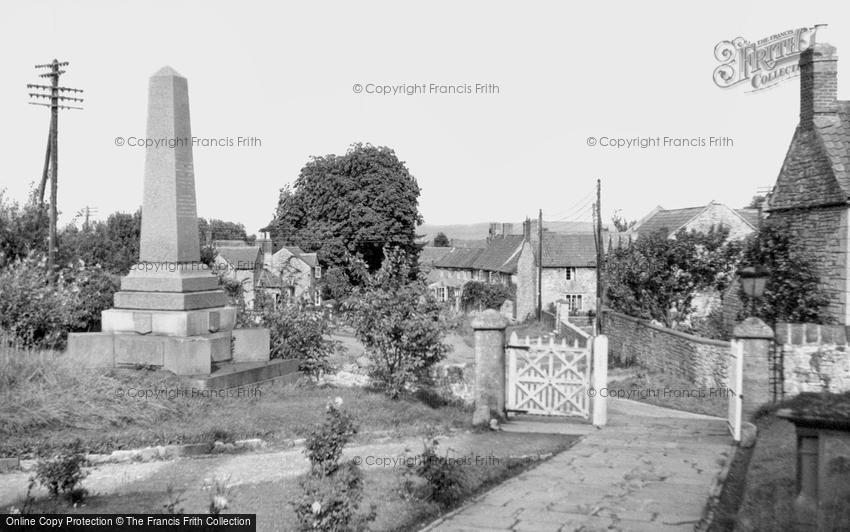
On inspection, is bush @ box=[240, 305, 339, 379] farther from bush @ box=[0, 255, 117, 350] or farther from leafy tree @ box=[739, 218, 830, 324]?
leafy tree @ box=[739, 218, 830, 324]

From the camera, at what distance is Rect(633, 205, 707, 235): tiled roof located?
1805 inches

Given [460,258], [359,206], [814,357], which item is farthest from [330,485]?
[460,258]

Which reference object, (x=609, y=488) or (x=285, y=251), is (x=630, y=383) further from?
(x=285, y=251)

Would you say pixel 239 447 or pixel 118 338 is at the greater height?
pixel 118 338

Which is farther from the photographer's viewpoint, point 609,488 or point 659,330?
point 659,330

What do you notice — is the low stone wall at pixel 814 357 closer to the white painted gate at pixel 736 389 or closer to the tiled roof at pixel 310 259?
the white painted gate at pixel 736 389

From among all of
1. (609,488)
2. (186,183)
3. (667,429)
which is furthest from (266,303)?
(609,488)

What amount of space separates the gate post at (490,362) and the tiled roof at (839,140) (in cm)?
1202

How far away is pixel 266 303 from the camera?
608 inches

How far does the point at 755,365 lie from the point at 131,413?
33.1 feet

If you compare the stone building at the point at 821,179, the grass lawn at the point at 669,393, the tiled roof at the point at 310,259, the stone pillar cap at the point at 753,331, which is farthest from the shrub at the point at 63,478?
the tiled roof at the point at 310,259

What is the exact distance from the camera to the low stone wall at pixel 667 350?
20047mm

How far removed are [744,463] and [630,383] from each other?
14.2m

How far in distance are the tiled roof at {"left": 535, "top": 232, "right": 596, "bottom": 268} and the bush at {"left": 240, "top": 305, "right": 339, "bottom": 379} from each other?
147 feet
